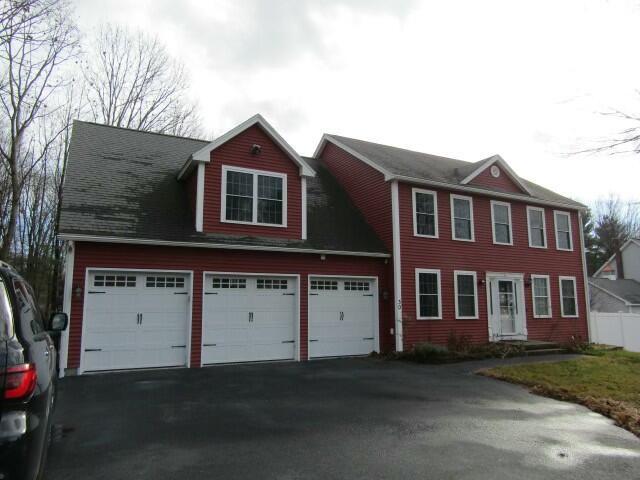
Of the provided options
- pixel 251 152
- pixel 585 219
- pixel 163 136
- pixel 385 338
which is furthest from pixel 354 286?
pixel 585 219

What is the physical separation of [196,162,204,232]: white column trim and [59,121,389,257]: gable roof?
8.2 inches

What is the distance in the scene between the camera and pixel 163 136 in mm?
15617

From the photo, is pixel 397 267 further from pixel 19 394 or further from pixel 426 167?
pixel 19 394

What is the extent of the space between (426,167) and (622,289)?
2573 cm

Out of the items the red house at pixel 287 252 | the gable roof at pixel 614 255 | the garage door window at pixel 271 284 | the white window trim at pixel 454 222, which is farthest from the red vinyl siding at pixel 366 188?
the gable roof at pixel 614 255

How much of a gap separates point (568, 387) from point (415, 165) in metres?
9.47

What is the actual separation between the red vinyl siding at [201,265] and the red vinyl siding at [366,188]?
1387mm

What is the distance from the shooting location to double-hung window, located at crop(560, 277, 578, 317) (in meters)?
18.3

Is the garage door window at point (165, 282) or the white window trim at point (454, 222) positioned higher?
the white window trim at point (454, 222)

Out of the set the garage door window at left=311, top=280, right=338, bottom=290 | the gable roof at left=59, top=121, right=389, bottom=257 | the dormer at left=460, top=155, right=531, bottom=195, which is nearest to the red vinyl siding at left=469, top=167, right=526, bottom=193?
the dormer at left=460, top=155, right=531, bottom=195

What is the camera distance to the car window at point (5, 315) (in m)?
3.00

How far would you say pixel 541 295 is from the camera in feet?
58.1

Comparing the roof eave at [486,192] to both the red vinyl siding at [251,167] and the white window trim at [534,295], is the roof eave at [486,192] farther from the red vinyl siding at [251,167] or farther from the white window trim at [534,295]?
the red vinyl siding at [251,167]

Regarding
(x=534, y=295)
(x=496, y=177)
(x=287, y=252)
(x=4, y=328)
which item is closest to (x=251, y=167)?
(x=287, y=252)
